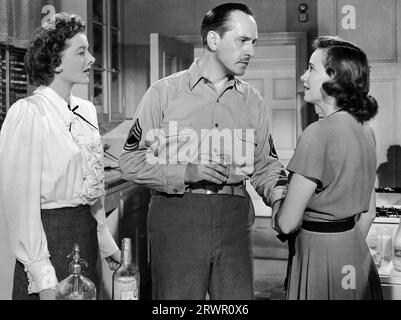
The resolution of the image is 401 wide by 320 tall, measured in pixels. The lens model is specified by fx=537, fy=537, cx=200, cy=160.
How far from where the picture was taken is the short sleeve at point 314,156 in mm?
1090

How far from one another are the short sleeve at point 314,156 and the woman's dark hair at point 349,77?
79mm

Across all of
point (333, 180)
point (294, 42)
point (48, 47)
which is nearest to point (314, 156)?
point (333, 180)

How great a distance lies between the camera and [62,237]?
1.23 meters

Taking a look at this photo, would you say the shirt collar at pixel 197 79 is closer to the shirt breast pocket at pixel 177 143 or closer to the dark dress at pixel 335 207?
the shirt breast pocket at pixel 177 143

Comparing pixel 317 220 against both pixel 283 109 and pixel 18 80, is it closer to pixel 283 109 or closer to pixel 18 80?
pixel 18 80

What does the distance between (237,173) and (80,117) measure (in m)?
0.40

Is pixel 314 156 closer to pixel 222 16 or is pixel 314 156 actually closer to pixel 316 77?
pixel 316 77

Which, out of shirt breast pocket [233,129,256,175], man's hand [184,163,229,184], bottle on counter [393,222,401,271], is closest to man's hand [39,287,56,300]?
man's hand [184,163,229,184]

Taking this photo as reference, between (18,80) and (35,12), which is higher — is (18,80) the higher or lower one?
the lower one

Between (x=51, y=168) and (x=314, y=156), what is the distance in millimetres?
566

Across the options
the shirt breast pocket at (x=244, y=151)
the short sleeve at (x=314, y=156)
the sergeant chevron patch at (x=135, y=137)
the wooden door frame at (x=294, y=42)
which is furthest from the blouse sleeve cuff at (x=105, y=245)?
the wooden door frame at (x=294, y=42)

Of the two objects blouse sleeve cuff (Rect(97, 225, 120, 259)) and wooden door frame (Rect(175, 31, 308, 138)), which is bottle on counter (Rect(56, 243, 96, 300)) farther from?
wooden door frame (Rect(175, 31, 308, 138))
